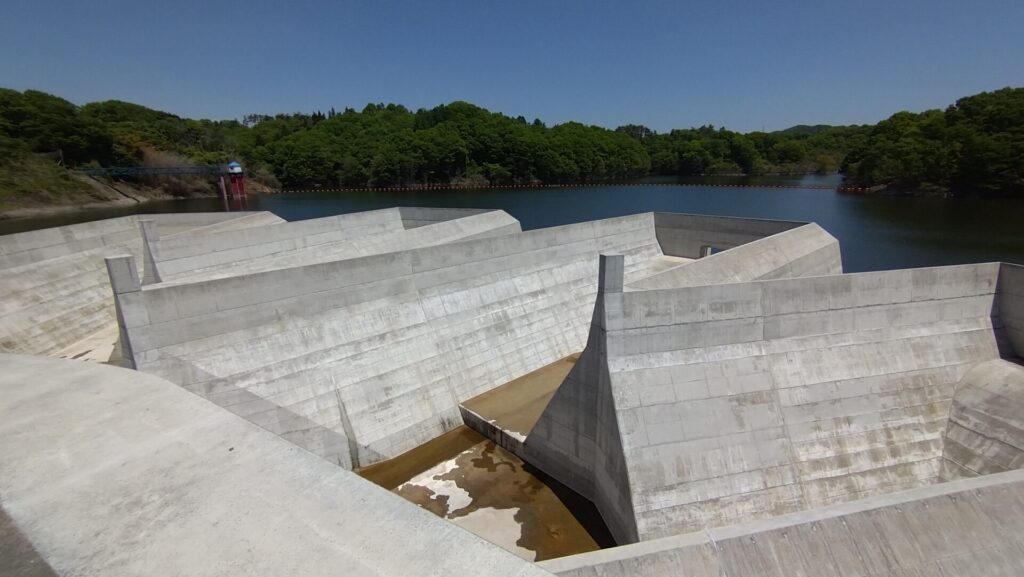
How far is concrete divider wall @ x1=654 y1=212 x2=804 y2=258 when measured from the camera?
2127 cm

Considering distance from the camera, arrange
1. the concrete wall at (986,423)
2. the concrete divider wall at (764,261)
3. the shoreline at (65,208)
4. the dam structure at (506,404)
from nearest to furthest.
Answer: the dam structure at (506,404) → the concrete wall at (986,423) → the concrete divider wall at (764,261) → the shoreline at (65,208)

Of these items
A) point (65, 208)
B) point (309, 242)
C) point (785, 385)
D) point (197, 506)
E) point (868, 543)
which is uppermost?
point (65, 208)

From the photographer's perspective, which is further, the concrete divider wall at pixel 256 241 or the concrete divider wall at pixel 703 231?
the concrete divider wall at pixel 703 231

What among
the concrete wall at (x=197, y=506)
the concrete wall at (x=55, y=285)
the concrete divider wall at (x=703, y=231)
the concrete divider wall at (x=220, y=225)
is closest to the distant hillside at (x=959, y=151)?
the concrete divider wall at (x=703, y=231)

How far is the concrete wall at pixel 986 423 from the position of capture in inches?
374

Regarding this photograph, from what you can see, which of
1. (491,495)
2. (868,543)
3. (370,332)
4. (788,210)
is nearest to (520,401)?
(491,495)

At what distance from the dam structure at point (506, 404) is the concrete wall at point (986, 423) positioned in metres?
0.05

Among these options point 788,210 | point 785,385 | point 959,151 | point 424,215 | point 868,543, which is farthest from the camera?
point 959,151

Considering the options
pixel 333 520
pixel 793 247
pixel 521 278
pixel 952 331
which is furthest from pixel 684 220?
pixel 333 520

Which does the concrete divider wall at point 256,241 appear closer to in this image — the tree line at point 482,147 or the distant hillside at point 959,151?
the tree line at point 482,147

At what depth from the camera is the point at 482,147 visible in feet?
264

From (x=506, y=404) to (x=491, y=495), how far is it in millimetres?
3152

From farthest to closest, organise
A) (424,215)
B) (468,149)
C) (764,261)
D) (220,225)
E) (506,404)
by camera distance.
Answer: (468,149), (424,215), (220,225), (764,261), (506,404)

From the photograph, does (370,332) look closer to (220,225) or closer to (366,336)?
(366,336)
